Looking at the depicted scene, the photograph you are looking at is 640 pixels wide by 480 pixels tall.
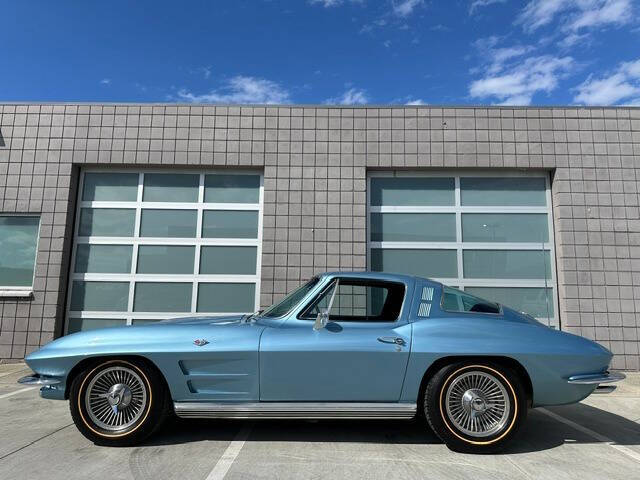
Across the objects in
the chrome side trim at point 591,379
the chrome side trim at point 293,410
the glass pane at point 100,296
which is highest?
the glass pane at point 100,296

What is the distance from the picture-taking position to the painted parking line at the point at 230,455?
10.1 ft

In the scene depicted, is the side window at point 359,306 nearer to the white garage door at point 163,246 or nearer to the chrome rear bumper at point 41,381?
the chrome rear bumper at point 41,381

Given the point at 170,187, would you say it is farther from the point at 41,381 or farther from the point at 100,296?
the point at 41,381

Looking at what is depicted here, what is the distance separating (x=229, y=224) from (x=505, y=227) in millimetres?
5211

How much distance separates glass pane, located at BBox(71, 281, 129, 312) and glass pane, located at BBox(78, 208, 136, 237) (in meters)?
0.95

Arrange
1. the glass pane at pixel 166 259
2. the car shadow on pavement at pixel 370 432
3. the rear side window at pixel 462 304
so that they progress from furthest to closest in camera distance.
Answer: the glass pane at pixel 166 259, the rear side window at pixel 462 304, the car shadow on pavement at pixel 370 432

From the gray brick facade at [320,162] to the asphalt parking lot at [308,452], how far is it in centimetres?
398

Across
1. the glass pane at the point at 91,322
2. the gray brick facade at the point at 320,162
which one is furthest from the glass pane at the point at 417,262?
the glass pane at the point at 91,322

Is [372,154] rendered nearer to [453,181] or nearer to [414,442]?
[453,181]

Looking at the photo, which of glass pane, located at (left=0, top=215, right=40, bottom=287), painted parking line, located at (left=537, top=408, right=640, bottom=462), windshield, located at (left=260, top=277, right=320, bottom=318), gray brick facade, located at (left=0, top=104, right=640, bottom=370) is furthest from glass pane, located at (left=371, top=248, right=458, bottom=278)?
glass pane, located at (left=0, top=215, right=40, bottom=287)

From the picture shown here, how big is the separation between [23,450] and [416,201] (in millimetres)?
6994

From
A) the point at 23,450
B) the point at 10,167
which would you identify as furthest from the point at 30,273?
the point at 23,450

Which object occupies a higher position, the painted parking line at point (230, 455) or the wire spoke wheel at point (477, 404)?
the wire spoke wheel at point (477, 404)

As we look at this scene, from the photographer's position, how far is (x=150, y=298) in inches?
329
